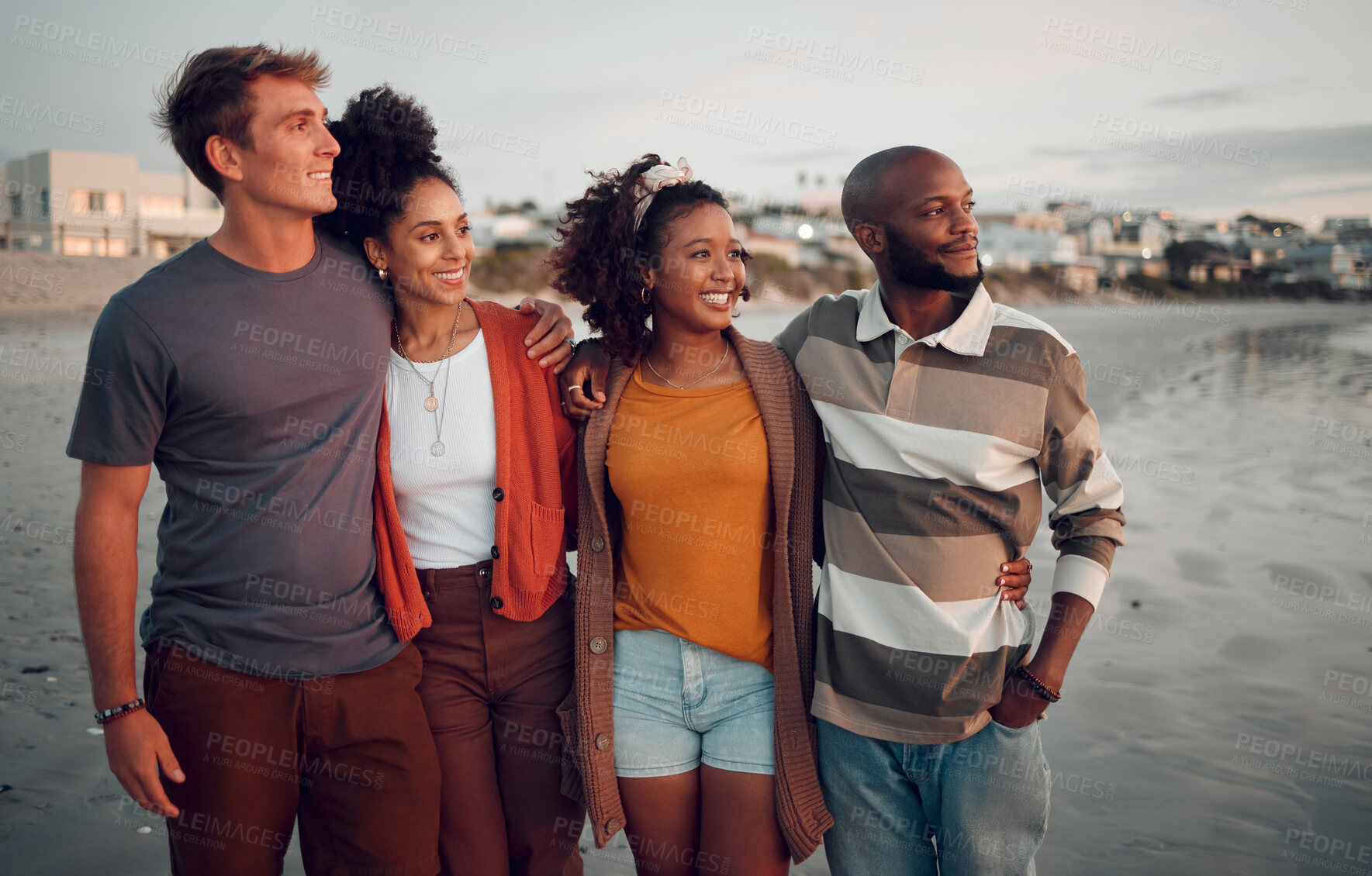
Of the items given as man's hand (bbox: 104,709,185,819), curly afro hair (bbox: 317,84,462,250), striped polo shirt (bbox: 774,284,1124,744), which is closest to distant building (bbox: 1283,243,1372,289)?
striped polo shirt (bbox: 774,284,1124,744)

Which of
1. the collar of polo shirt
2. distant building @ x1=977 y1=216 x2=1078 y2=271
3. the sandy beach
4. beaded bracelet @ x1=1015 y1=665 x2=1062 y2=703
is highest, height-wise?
distant building @ x1=977 y1=216 x2=1078 y2=271

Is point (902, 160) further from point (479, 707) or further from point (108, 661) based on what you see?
point (108, 661)

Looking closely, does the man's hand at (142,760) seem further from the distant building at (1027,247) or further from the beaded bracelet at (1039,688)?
the distant building at (1027,247)

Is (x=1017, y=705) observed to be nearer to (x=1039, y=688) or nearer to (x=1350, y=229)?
(x=1039, y=688)

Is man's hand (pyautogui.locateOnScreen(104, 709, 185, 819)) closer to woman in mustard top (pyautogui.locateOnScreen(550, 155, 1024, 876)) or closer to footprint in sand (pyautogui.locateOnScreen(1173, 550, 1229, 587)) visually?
woman in mustard top (pyautogui.locateOnScreen(550, 155, 1024, 876))

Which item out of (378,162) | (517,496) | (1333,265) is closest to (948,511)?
(517,496)

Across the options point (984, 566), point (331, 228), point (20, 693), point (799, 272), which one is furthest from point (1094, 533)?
point (799, 272)

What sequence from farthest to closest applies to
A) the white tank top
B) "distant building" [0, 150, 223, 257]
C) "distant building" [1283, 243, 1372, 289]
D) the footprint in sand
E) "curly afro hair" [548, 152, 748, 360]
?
"distant building" [1283, 243, 1372, 289] → "distant building" [0, 150, 223, 257] → the footprint in sand → "curly afro hair" [548, 152, 748, 360] → the white tank top

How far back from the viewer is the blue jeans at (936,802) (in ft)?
7.59

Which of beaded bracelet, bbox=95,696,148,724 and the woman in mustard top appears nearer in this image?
beaded bracelet, bbox=95,696,148,724

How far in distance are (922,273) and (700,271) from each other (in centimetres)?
68

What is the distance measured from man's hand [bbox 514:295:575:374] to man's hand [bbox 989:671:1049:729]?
1577 millimetres

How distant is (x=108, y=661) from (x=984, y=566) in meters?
2.23

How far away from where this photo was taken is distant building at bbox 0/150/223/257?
27438 mm
